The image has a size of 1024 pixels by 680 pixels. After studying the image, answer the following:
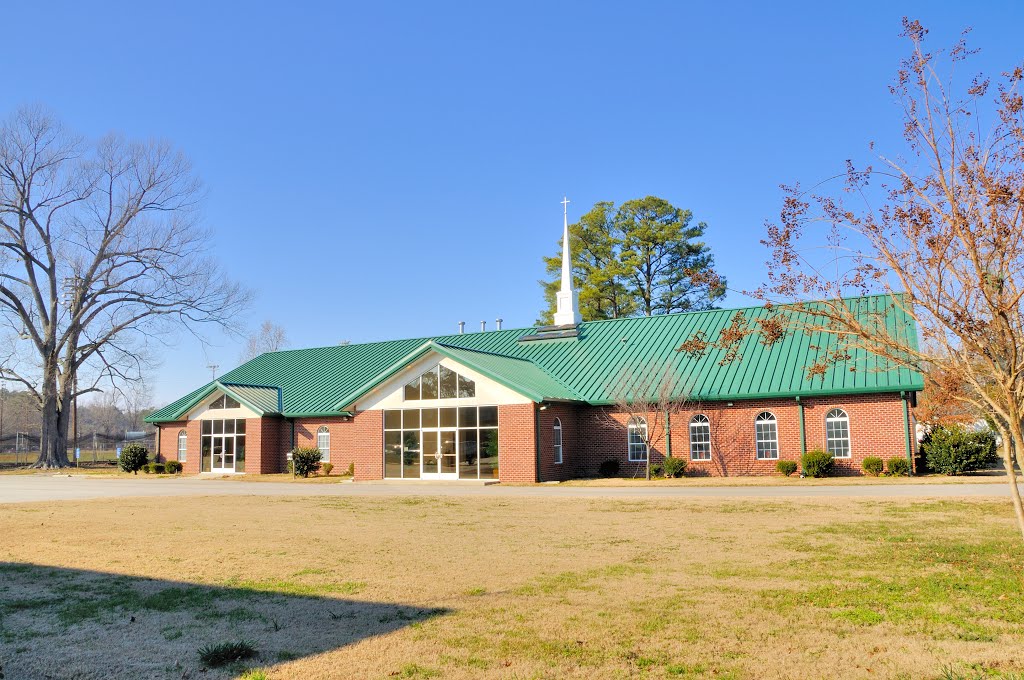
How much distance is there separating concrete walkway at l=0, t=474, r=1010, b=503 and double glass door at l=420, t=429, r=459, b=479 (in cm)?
133

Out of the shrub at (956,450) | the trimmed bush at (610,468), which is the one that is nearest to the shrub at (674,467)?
the trimmed bush at (610,468)

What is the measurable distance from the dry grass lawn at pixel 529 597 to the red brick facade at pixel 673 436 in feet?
35.3

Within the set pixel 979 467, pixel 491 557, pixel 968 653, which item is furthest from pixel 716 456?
pixel 968 653

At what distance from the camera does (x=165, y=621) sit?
761 cm

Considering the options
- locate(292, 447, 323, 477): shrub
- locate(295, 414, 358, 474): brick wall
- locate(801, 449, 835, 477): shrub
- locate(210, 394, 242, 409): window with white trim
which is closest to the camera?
locate(801, 449, 835, 477): shrub

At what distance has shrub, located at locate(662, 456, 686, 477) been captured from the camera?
88.2 feet

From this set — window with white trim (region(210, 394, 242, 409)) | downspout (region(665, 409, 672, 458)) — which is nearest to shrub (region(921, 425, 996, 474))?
downspout (region(665, 409, 672, 458))

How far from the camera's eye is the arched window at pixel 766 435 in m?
26.8

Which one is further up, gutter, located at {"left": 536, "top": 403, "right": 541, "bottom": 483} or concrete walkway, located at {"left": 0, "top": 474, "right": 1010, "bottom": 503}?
gutter, located at {"left": 536, "top": 403, "right": 541, "bottom": 483}

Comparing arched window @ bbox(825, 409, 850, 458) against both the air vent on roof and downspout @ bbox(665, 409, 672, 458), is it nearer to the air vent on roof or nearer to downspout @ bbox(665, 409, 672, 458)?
downspout @ bbox(665, 409, 672, 458)

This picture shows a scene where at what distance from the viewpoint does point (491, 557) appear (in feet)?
36.2

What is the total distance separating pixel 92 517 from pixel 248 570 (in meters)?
8.27

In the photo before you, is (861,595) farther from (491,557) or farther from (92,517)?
(92,517)

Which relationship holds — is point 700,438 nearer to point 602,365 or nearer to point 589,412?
point 589,412
